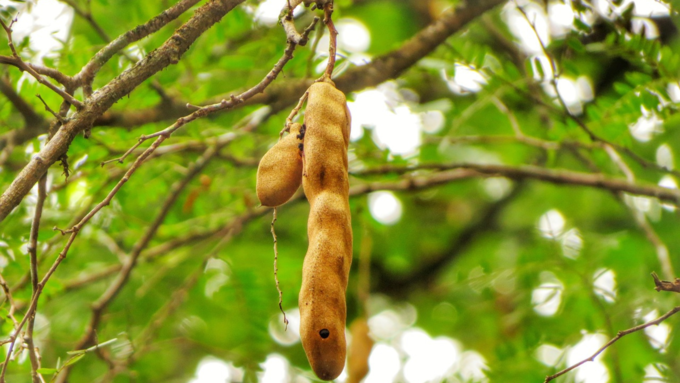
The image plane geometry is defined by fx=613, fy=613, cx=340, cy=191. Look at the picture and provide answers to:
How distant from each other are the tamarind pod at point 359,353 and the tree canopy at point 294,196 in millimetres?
225

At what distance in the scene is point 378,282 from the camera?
13.8 ft

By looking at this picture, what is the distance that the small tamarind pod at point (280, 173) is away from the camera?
1053 mm

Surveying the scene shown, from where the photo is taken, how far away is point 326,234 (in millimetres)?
1008

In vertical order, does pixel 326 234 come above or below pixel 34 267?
below

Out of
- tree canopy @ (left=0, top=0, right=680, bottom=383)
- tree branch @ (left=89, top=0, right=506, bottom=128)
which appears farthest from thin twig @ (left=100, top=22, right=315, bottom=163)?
tree branch @ (left=89, top=0, right=506, bottom=128)

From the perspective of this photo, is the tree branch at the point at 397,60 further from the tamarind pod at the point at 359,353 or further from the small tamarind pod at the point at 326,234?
the small tamarind pod at the point at 326,234

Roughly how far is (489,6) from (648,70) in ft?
1.85

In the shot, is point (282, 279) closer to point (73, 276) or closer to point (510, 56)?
point (73, 276)

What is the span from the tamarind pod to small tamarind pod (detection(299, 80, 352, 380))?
1.15 m

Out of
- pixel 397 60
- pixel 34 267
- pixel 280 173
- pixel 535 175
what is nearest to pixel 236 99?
pixel 280 173

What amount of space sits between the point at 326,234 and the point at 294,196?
5.45 feet

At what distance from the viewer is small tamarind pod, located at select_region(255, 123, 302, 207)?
105cm

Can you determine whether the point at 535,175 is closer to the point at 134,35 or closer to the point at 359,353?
the point at 359,353

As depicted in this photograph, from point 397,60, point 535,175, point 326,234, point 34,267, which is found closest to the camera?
point 326,234
